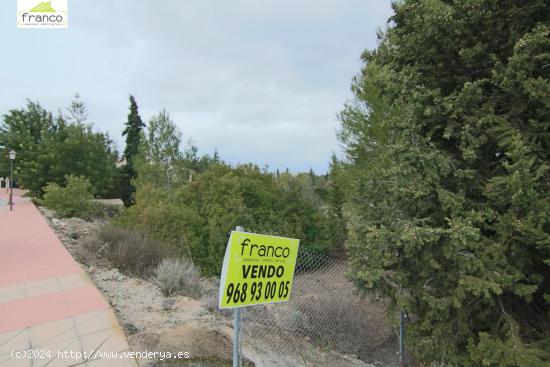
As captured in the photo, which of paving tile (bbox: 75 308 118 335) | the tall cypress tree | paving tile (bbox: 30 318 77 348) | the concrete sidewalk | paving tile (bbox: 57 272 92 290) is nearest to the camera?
the concrete sidewalk

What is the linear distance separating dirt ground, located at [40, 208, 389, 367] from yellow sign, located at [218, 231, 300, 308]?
1.12 metres

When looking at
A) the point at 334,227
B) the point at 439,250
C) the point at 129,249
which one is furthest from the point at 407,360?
the point at 334,227

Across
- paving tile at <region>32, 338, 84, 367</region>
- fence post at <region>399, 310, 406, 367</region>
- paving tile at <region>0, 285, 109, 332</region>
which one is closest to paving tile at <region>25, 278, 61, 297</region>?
paving tile at <region>0, 285, 109, 332</region>

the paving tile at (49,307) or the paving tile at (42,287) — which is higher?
the paving tile at (42,287)

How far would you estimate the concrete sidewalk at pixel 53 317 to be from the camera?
354 cm

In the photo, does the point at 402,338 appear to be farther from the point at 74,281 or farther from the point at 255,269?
the point at 74,281

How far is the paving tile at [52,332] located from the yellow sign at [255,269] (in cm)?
242

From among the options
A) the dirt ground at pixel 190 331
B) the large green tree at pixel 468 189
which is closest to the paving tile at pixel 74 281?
the dirt ground at pixel 190 331

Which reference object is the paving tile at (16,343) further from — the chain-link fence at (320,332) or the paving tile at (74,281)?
the chain-link fence at (320,332)

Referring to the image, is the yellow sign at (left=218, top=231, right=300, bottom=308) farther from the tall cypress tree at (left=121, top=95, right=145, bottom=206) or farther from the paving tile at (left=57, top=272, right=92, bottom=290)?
the tall cypress tree at (left=121, top=95, right=145, bottom=206)

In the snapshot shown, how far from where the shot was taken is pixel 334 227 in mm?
12023

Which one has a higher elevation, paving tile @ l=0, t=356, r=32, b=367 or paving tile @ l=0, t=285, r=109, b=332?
paving tile @ l=0, t=285, r=109, b=332

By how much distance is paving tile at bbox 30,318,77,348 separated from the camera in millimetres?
3855

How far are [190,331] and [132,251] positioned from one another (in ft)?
11.9
